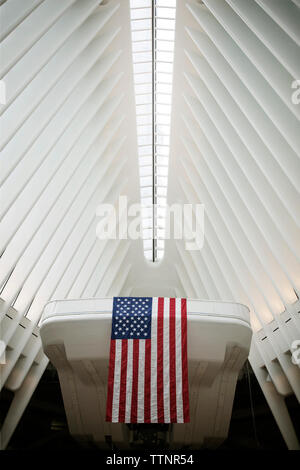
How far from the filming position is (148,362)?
10.1 meters

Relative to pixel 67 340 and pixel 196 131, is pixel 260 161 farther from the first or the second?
pixel 67 340

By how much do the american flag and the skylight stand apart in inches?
324

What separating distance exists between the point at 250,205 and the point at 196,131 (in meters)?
4.29

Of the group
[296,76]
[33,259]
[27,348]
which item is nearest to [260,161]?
[296,76]

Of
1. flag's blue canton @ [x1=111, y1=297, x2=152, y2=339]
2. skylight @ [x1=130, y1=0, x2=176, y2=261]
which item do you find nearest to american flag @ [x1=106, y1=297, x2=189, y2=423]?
flag's blue canton @ [x1=111, y1=297, x2=152, y2=339]

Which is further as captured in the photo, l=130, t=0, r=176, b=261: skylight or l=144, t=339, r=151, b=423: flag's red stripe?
l=130, t=0, r=176, b=261: skylight

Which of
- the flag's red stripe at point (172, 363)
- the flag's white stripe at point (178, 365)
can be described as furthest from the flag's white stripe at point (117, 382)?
the flag's white stripe at point (178, 365)

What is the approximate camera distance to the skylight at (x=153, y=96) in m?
13.0

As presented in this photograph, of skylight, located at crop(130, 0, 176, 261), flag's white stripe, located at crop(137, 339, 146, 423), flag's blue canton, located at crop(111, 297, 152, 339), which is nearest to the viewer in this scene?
flag's white stripe, located at crop(137, 339, 146, 423)

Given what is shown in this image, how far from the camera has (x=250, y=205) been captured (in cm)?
1279

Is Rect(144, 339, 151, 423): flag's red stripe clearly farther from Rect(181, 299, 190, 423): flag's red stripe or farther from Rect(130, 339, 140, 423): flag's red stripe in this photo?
Rect(181, 299, 190, 423): flag's red stripe

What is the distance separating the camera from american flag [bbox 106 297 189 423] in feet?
31.7

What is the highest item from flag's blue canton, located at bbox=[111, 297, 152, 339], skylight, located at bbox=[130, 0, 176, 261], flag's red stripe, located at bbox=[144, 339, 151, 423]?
skylight, located at bbox=[130, 0, 176, 261]

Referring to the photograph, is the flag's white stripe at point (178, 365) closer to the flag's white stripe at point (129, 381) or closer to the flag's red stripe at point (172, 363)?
the flag's red stripe at point (172, 363)
